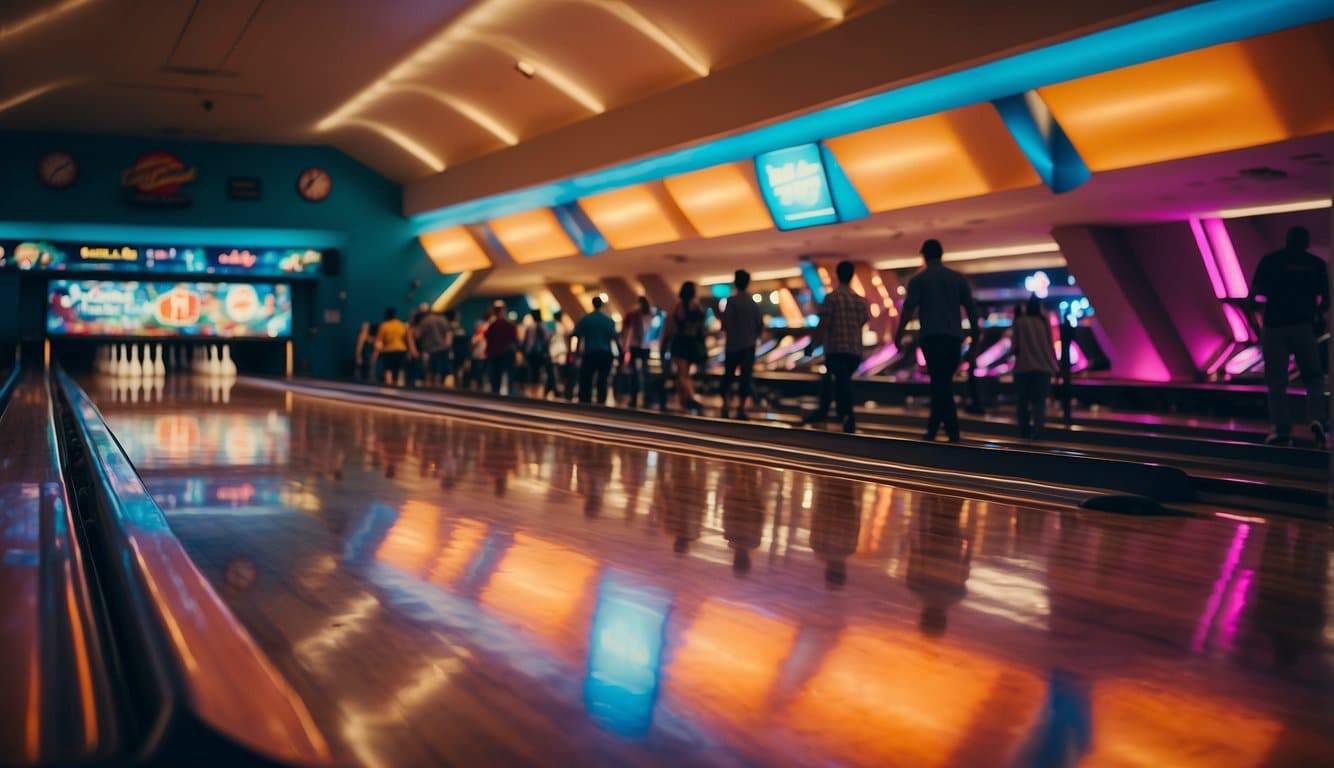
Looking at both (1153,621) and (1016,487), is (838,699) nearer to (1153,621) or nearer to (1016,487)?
(1153,621)

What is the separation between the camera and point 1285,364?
890 centimetres

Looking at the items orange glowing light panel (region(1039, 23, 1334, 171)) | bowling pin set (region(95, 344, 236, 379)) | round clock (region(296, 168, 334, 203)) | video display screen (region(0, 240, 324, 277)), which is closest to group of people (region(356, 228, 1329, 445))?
orange glowing light panel (region(1039, 23, 1334, 171))

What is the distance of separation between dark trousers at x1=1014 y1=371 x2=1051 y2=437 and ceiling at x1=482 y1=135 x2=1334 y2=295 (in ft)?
9.95

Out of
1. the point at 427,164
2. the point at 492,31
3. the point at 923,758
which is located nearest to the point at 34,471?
the point at 923,758

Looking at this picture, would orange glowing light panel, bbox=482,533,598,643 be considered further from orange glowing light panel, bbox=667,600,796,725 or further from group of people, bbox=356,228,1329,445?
group of people, bbox=356,228,1329,445

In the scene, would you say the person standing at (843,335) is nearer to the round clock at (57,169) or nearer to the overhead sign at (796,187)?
the overhead sign at (796,187)

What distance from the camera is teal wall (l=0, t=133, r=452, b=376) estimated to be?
2602 cm

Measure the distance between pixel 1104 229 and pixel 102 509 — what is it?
539 inches

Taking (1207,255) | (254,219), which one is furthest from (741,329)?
(254,219)

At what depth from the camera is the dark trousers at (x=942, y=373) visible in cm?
927

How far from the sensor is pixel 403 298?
29.8 m

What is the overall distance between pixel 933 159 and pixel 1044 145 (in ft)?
5.64

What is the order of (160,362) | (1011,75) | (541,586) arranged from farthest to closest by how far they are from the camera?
(160,362)
(1011,75)
(541,586)

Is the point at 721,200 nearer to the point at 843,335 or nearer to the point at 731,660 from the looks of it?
the point at 843,335
